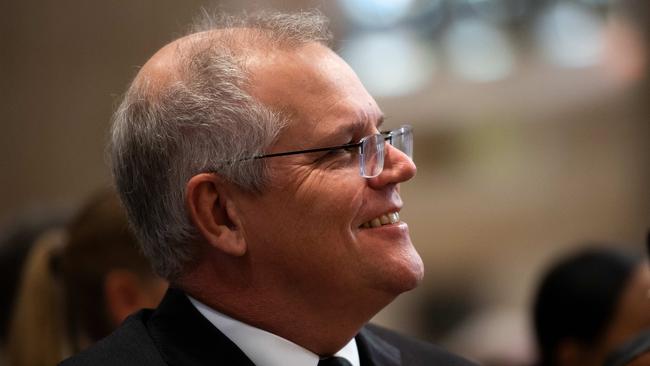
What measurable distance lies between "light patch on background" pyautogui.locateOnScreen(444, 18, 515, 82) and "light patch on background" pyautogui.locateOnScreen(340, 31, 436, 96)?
0.64ft

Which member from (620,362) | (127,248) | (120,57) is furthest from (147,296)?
(120,57)

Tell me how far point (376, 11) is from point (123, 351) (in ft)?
21.7

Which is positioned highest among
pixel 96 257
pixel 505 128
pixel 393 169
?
pixel 393 169

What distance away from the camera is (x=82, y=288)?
12.6ft

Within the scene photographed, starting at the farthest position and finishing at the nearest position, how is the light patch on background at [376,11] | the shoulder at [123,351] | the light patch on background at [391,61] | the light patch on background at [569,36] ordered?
the light patch on background at [569,36]
the light patch on background at [391,61]
the light patch on background at [376,11]
the shoulder at [123,351]

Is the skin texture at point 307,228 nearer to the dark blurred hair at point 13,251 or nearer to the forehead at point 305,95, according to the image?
the forehead at point 305,95

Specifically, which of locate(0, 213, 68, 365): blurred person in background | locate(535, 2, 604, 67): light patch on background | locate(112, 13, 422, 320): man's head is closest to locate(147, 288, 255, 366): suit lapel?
locate(112, 13, 422, 320): man's head

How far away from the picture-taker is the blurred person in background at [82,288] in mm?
3770

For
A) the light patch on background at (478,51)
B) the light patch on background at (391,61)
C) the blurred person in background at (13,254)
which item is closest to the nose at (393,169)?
the blurred person in background at (13,254)

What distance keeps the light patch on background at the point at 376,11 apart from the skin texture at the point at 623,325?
481 cm

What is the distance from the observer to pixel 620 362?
3.15 meters

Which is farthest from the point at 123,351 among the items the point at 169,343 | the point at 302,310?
the point at 302,310

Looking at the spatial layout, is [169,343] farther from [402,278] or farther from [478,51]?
[478,51]

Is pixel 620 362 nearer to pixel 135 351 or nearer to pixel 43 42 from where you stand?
pixel 135 351
